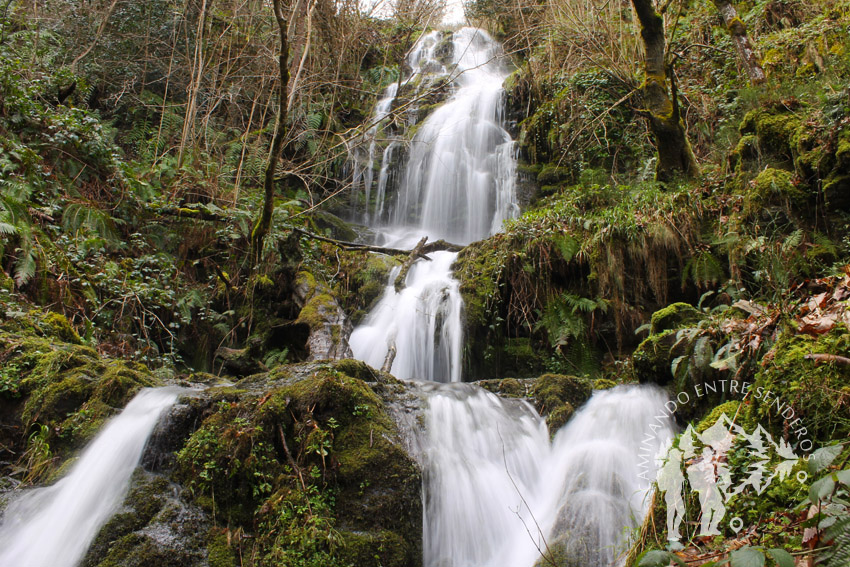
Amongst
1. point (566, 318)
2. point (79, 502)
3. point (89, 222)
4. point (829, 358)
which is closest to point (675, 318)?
point (566, 318)

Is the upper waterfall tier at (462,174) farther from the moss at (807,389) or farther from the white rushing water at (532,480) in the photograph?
the moss at (807,389)

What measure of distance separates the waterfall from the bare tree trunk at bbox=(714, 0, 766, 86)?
3814 mm

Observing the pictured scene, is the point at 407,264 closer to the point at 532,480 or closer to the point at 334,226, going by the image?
the point at 334,226

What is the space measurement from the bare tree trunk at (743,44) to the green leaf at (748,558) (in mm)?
7810

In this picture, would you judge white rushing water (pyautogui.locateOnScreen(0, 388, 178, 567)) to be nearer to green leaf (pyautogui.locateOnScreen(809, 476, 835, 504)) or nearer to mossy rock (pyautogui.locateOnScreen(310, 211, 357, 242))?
green leaf (pyautogui.locateOnScreen(809, 476, 835, 504))

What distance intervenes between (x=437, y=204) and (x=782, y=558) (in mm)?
10385

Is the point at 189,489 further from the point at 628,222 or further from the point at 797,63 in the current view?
the point at 797,63

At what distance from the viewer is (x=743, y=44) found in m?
7.67

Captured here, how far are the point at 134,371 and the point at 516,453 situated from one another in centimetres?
334

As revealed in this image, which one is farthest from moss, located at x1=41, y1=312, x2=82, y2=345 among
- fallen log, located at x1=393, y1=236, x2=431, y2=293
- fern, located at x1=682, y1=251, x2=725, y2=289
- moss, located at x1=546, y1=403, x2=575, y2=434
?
fern, located at x1=682, y1=251, x2=725, y2=289

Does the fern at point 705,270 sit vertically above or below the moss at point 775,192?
below

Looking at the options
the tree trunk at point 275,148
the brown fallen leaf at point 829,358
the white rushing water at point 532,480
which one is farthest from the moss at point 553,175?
the brown fallen leaf at point 829,358

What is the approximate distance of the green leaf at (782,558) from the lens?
1459 millimetres

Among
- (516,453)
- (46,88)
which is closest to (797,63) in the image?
(516,453)
